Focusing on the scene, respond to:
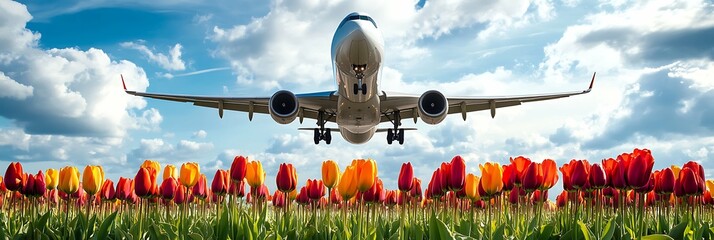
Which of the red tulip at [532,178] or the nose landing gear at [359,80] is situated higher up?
the nose landing gear at [359,80]

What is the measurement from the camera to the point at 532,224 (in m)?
3.14

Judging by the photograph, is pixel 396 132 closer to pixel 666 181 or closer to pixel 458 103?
pixel 458 103

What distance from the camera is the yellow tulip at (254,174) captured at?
9.90ft

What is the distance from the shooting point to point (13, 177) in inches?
133

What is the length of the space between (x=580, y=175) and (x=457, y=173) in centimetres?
58

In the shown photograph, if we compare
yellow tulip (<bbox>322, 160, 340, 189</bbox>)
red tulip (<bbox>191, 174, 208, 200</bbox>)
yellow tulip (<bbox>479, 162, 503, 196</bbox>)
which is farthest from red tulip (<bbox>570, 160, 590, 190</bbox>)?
red tulip (<bbox>191, 174, 208, 200</bbox>)

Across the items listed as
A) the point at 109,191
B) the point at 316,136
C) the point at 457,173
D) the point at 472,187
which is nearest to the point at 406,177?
the point at 457,173

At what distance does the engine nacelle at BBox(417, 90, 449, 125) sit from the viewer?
1831cm

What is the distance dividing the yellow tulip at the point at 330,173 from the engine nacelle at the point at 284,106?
15.4 m

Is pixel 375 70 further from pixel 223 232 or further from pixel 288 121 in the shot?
pixel 223 232

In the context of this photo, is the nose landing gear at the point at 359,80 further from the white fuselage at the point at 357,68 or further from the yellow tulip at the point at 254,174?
the yellow tulip at the point at 254,174

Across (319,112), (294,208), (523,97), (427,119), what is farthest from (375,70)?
(294,208)

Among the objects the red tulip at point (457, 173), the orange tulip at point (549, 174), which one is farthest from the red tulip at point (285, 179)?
the orange tulip at point (549, 174)

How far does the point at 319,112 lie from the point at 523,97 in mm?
8198
